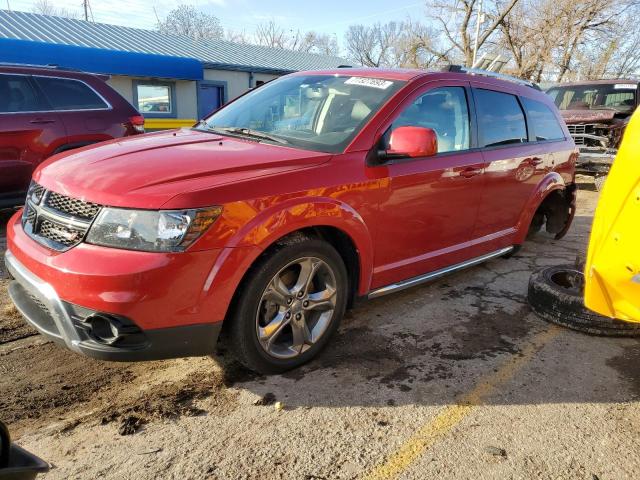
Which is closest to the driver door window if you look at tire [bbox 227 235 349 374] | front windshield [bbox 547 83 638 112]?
tire [bbox 227 235 349 374]

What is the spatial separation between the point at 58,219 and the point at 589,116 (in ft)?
38.2

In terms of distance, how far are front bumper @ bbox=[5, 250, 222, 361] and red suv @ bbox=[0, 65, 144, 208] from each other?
3.89 meters

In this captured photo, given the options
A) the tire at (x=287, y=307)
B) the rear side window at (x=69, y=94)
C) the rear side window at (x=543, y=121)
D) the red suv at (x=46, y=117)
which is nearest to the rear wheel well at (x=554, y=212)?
the rear side window at (x=543, y=121)

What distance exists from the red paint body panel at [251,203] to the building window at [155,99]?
50.6ft

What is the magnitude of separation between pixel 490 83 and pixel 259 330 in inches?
122

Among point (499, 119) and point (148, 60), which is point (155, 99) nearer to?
point (148, 60)

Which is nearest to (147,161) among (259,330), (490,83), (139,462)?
(259,330)

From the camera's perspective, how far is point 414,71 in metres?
3.91

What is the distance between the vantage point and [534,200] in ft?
16.3

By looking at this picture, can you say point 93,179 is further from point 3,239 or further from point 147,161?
point 3,239

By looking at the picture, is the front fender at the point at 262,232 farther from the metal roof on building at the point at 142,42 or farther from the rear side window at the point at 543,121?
the metal roof on building at the point at 142,42

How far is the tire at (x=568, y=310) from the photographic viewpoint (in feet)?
12.3

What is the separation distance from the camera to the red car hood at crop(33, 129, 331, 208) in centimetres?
250

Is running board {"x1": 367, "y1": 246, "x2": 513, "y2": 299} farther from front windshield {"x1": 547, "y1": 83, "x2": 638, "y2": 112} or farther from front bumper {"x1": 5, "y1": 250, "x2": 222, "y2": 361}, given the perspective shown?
front windshield {"x1": 547, "y1": 83, "x2": 638, "y2": 112}
